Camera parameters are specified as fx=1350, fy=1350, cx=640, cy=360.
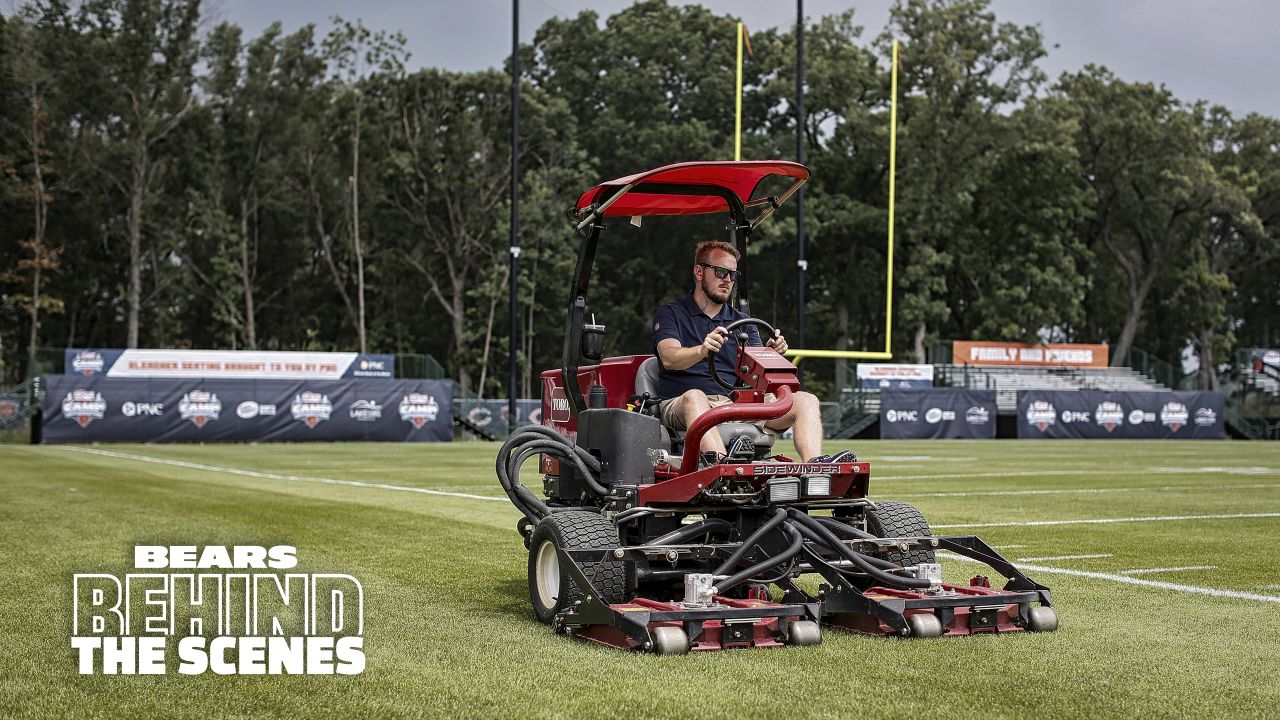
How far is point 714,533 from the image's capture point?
21.2 ft

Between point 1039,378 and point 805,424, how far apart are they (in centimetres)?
4581

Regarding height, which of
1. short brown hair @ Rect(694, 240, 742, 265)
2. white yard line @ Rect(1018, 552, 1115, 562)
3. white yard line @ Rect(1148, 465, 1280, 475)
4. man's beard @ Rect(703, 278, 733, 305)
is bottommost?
white yard line @ Rect(1148, 465, 1280, 475)

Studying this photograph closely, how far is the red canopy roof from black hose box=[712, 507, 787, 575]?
187 cm

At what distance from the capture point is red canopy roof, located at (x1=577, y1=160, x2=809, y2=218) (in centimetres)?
715

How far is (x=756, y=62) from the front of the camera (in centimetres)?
5947

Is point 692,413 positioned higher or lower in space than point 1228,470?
higher

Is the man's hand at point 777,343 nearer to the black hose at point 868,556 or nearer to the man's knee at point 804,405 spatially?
the man's knee at point 804,405

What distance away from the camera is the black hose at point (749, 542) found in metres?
5.89

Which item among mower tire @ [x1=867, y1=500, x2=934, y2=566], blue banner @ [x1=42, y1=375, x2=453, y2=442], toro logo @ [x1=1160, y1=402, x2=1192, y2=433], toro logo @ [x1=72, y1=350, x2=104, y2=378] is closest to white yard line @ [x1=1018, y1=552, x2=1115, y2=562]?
mower tire @ [x1=867, y1=500, x2=934, y2=566]

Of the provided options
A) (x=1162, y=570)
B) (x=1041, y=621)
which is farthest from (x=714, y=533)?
(x=1162, y=570)

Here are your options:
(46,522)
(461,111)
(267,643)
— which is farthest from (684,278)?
(267,643)

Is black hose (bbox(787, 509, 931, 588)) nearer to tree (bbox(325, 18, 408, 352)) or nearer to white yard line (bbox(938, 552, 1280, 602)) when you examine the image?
white yard line (bbox(938, 552, 1280, 602))

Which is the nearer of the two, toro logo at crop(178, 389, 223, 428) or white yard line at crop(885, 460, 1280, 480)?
white yard line at crop(885, 460, 1280, 480)

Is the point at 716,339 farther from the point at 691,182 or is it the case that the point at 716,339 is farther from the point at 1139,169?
the point at 1139,169
